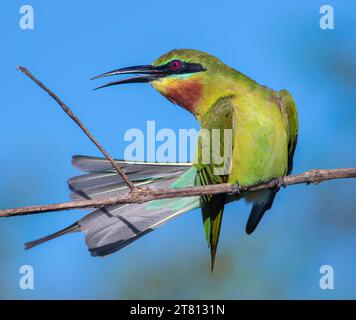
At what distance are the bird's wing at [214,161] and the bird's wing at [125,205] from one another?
13 centimetres

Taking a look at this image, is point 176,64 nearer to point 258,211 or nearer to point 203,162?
point 203,162

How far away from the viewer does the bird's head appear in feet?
13.1

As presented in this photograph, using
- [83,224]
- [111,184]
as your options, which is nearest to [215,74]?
[111,184]

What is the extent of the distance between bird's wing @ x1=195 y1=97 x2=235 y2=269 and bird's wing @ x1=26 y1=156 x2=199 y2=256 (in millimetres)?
131

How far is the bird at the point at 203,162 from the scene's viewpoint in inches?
144

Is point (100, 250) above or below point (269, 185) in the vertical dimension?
below

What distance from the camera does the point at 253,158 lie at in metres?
3.64

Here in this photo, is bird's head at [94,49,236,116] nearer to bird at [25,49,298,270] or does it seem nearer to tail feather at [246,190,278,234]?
bird at [25,49,298,270]

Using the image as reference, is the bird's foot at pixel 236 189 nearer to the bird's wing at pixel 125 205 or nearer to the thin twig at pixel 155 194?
the thin twig at pixel 155 194

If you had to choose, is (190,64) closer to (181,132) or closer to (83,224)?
(181,132)

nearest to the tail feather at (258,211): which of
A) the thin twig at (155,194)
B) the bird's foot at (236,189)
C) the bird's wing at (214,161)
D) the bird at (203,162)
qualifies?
the bird at (203,162)

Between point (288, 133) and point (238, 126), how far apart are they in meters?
0.38

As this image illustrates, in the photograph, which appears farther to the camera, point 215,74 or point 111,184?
point 215,74

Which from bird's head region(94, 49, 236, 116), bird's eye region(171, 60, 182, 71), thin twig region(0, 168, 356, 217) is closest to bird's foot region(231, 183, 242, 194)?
thin twig region(0, 168, 356, 217)
